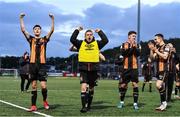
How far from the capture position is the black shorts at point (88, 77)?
14016 mm

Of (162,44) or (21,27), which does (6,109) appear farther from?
(162,44)

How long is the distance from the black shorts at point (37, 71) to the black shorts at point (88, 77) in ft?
3.25

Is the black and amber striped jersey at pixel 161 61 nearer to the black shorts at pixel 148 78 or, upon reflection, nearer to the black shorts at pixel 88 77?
the black shorts at pixel 88 77

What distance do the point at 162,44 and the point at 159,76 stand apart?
885 mm

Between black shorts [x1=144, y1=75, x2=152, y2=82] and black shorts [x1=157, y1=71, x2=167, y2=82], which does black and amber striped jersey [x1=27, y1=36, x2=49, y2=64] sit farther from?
black shorts [x1=144, y1=75, x2=152, y2=82]

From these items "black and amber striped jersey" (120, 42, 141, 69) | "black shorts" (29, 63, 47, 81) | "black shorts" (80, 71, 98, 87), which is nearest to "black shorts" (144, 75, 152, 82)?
"black and amber striped jersey" (120, 42, 141, 69)

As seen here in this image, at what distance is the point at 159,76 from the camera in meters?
15.0

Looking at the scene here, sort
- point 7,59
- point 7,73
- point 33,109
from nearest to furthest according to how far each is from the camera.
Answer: point 33,109, point 7,73, point 7,59

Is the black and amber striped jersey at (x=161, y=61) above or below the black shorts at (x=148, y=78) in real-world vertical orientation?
above

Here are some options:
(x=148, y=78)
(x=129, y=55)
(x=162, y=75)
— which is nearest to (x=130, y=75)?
(x=129, y=55)

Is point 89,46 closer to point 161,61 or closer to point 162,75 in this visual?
point 161,61

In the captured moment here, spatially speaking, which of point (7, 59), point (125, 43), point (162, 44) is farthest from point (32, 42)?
point (7, 59)

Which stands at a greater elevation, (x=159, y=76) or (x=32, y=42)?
(x=32, y=42)

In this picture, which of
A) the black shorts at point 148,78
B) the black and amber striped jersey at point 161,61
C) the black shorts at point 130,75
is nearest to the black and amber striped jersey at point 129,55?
the black shorts at point 130,75
